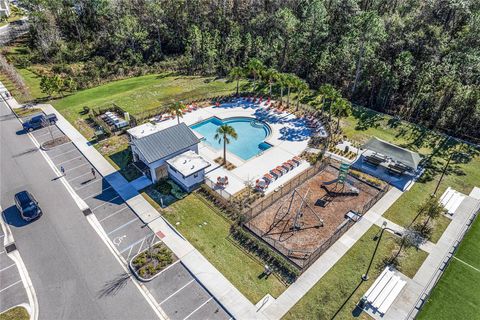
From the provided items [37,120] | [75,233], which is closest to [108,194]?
[75,233]

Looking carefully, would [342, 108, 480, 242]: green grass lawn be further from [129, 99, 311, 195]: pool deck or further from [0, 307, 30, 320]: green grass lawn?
[0, 307, 30, 320]: green grass lawn

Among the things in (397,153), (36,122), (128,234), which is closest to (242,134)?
(397,153)

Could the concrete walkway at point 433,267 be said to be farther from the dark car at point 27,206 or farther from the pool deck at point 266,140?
the dark car at point 27,206

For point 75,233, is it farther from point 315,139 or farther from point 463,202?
point 463,202

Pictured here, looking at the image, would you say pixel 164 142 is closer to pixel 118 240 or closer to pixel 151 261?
pixel 118 240

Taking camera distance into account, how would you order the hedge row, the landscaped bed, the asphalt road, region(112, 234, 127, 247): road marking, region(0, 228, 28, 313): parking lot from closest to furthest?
the asphalt road
region(0, 228, 28, 313): parking lot
the landscaped bed
the hedge row
region(112, 234, 127, 247): road marking

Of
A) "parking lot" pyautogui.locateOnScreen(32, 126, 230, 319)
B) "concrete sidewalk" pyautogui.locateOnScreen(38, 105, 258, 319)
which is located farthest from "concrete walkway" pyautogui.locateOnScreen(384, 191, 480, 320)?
"parking lot" pyautogui.locateOnScreen(32, 126, 230, 319)

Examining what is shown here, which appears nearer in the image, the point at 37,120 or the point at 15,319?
the point at 15,319
